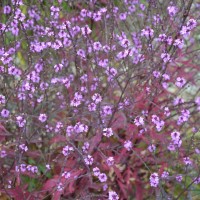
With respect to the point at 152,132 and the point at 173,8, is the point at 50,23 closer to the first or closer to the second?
the point at 173,8

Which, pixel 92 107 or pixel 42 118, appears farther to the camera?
pixel 42 118

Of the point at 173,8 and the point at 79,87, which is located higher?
the point at 173,8

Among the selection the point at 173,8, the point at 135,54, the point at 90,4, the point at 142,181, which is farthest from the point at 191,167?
the point at 90,4

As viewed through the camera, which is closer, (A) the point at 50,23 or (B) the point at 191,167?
(A) the point at 50,23

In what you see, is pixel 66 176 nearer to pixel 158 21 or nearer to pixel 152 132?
pixel 152 132

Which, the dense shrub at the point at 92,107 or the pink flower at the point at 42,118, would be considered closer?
the dense shrub at the point at 92,107

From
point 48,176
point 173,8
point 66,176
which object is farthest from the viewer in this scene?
point 48,176

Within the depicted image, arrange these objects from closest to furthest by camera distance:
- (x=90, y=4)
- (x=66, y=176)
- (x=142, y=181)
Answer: (x=66, y=176)
(x=90, y=4)
(x=142, y=181)

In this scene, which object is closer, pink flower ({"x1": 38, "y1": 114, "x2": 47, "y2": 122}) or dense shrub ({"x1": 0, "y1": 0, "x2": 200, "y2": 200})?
dense shrub ({"x1": 0, "y1": 0, "x2": 200, "y2": 200})

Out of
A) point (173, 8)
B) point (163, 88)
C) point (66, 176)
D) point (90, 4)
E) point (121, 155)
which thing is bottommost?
point (66, 176)
